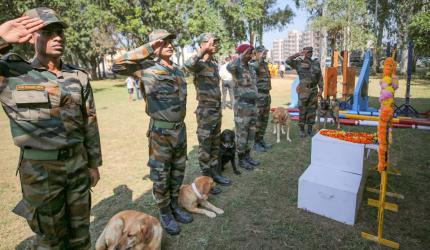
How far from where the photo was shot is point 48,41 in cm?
232

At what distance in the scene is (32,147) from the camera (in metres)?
2.27

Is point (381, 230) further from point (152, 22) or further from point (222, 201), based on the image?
point (152, 22)

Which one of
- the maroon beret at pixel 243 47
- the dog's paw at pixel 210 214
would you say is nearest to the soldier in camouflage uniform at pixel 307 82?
the maroon beret at pixel 243 47

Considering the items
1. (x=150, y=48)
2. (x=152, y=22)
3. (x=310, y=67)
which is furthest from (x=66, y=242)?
(x=152, y=22)

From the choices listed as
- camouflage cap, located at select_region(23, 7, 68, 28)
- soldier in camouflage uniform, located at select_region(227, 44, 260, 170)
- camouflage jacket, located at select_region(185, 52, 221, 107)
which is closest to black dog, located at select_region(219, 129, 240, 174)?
soldier in camouflage uniform, located at select_region(227, 44, 260, 170)

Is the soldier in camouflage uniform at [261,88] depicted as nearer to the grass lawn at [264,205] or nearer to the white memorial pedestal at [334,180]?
the grass lawn at [264,205]

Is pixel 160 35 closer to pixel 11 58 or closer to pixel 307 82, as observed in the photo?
pixel 11 58

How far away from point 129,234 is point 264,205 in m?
2.27

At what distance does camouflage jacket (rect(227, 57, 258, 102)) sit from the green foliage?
5.55m

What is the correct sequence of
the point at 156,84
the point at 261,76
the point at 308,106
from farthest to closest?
the point at 308,106
the point at 261,76
the point at 156,84

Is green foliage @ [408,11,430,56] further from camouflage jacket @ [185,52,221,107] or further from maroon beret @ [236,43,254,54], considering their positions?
camouflage jacket @ [185,52,221,107]

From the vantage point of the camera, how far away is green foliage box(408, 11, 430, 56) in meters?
7.72

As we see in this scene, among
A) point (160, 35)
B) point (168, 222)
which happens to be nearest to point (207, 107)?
point (160, 35)

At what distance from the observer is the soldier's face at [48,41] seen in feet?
7.55
